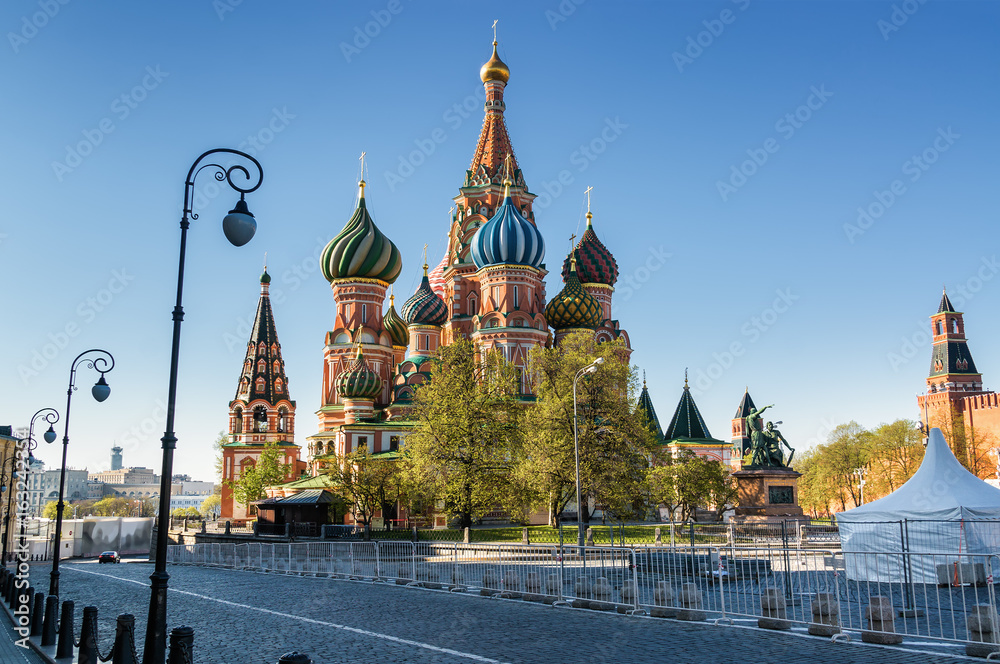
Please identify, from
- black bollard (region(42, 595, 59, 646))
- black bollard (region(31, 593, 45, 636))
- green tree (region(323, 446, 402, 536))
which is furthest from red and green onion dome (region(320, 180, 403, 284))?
black bollard (region(42, 595, 59, 646))

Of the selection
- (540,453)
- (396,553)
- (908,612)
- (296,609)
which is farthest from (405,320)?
(908,612)

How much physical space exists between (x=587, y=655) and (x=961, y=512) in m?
12.8

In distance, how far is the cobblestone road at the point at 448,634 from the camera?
1076 cm

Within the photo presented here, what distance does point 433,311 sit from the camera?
60.5 meters

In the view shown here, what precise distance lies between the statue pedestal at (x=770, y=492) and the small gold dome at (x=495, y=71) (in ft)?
128

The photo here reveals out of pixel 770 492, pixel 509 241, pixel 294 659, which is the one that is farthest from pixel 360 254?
pixel 294 659

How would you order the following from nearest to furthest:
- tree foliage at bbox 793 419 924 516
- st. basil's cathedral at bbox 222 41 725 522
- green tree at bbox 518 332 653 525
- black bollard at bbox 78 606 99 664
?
1. black bollard at bbox 78 606 99 664
2. green tree at bbox 518 332 653 525
3. st. basil's cathedral at bbox 222 41 725 522
4. tree foliage at bbox 793 419 924 516

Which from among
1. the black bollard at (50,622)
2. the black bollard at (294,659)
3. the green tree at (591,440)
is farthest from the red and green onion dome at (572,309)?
the black bollard at (294,659)

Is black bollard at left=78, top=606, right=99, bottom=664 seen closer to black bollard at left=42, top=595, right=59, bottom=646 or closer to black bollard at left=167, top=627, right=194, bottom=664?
black bollard at left=42, top=595, right=59, bottom=646

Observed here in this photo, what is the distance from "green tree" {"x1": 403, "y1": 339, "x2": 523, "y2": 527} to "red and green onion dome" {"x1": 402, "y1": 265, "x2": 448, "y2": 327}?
64.3 ft

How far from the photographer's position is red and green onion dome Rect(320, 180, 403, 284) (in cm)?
6050

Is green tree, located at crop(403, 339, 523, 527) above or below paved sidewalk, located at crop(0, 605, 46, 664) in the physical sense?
above

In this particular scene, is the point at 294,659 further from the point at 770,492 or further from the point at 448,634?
the point at 770,492

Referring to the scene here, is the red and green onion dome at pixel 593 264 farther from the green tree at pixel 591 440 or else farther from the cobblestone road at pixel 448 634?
the cobblestone road at pixel 448 634
